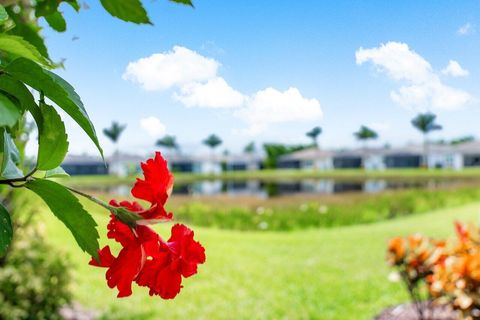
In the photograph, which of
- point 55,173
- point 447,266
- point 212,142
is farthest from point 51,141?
point 212,142

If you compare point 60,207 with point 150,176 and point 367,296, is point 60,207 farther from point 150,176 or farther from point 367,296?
point 367,296

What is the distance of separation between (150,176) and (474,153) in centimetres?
4065

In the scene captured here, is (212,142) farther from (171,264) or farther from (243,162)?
(171,264)

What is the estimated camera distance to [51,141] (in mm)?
Answer: 375

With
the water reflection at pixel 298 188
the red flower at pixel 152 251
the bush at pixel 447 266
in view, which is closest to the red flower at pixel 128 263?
the red flower at pixel 152 251

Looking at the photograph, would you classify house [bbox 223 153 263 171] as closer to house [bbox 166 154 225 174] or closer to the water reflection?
house [bbox 166 154 225 174]

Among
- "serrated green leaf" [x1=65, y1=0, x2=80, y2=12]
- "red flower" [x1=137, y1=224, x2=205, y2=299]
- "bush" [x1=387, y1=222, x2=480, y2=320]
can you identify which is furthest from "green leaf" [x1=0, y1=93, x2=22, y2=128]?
"bush" [x1=387, y1=222, x2=480, y2=320]

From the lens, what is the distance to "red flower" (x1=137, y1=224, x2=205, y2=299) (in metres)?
0.38

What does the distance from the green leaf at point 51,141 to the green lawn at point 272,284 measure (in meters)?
3.04

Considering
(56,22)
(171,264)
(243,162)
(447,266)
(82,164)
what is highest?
(243,162)

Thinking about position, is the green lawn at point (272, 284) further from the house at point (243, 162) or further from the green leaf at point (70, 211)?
the house at point (243, 162)

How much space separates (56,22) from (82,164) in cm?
2408

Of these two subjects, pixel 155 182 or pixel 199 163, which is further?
pixel 199 163

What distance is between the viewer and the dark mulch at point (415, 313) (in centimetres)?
286
